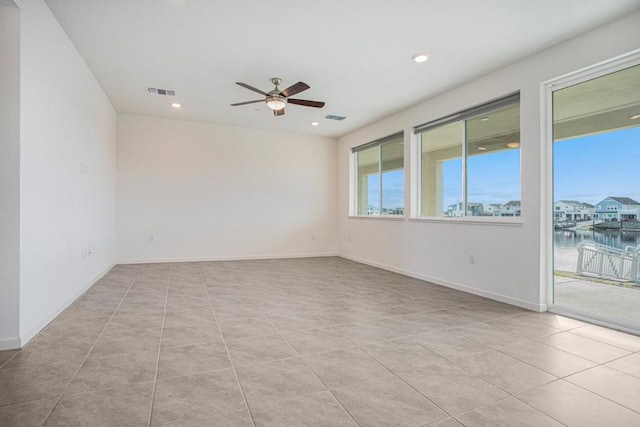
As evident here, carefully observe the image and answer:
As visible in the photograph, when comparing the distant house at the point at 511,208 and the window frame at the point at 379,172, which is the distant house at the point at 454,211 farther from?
the window frame at the point at 379,172

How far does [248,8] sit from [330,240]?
5435mm

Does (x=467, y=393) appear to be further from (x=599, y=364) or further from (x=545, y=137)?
(x=545, y=137)

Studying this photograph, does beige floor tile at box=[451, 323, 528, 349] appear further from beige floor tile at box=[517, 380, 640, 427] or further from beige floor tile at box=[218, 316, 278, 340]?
beige floor tile at box=[218, 316, 278, 340]

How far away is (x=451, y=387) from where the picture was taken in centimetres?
186

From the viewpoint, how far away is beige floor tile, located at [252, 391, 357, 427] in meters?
1.53

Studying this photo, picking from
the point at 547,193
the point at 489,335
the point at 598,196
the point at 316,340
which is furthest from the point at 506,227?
the point at 316,340

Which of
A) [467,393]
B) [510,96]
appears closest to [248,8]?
[510,96]

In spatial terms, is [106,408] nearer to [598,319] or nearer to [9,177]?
[9,177]

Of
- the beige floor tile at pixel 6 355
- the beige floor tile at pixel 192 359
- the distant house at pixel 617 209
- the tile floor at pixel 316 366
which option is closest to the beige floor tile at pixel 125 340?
the tile floor at pixel 316 366

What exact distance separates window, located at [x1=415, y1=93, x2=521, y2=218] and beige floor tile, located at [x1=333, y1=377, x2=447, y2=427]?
2858mm

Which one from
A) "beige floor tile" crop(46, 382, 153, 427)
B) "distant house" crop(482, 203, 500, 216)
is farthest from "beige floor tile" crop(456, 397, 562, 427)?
"distant house" crop(482, 203, 500, 216)

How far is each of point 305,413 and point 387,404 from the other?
428 millimetres

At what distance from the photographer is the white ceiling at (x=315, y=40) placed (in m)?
2.75

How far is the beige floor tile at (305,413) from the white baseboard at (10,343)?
1.96 meters
